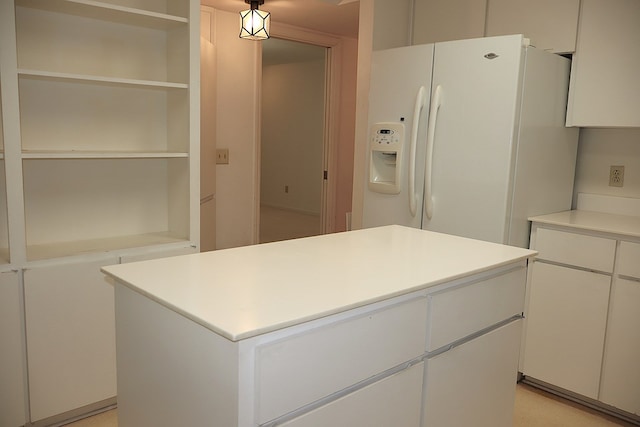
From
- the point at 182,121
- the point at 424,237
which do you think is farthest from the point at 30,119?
the point at 424,237

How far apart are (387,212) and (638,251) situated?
1.34 m

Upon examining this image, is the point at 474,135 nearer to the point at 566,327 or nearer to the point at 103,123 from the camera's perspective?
the point at 566,327

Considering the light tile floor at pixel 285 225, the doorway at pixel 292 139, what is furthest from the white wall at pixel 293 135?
the light tile floor at pixel 285 225

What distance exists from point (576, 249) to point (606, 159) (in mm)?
764

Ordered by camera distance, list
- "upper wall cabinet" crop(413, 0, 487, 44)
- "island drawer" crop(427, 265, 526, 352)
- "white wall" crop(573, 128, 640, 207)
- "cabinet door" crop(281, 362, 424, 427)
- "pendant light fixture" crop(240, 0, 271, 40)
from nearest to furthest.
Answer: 1. "cabinet door" crop(281, 362, 424, 427)
2. "island drawer" crop(427, 265, 526, 352)
3. "white wall" crop(573, 128, 640, 207)
4. "upper wall cabinet" crop(413, 0, 487, 44)
5. "pendant light fixture" crop(240, 0, 271, 40)

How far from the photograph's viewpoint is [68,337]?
7.25 feet

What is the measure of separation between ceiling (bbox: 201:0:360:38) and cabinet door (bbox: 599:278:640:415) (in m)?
2.63

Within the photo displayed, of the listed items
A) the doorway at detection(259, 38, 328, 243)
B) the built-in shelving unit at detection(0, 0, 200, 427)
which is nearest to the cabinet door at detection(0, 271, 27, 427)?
the built-in shelving unit at detection(0, 0, 200, 427)

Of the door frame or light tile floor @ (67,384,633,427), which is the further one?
the door frame

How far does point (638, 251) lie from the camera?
2365mm

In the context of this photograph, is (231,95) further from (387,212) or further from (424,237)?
(424,237)

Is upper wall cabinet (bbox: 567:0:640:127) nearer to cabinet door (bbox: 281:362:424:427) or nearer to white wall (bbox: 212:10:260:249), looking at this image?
cabinet door (bbox: 281:362:424:427)

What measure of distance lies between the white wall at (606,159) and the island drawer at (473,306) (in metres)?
1.45

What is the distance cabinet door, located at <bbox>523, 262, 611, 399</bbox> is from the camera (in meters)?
2.53
